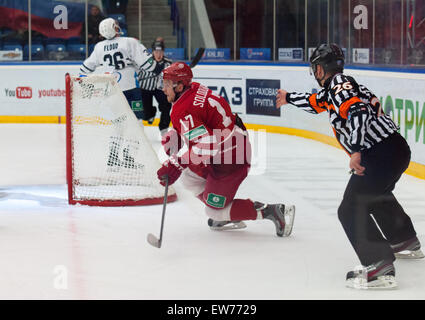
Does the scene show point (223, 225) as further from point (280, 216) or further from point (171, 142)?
point (171, 142)

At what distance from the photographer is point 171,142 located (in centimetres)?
495

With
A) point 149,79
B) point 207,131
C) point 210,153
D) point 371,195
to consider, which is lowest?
point 371,195

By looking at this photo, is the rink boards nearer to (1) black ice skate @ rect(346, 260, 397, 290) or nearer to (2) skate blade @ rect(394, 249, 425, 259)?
(2) skate blade @ rect(394, 249, 425, 259)

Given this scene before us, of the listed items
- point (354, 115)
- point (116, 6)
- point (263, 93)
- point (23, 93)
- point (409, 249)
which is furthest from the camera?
point (116, 6)

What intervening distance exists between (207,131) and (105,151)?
1.68 m

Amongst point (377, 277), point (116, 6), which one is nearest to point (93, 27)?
point (116, 6)

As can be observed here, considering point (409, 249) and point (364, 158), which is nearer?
point (364, 158)

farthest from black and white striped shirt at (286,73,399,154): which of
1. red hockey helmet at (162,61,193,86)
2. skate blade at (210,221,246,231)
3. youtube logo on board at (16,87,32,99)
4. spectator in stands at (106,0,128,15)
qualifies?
spectator in stands at (106,0,128,15)

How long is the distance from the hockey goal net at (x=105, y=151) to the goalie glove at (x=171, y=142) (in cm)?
91

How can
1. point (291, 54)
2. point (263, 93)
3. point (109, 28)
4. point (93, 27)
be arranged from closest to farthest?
point (109, 28) < point (263, 93) < point (291, 54) < point (93, 27)

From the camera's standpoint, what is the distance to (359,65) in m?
9.00

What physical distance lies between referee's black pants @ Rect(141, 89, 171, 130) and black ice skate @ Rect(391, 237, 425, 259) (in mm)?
5862

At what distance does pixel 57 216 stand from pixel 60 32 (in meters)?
8.13

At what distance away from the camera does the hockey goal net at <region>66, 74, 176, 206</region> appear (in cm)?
592
